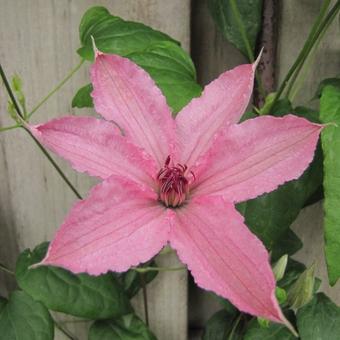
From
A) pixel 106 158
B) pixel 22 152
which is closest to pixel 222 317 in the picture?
pixel 22 152

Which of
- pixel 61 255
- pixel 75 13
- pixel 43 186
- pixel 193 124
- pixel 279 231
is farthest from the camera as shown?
pixel 43 186

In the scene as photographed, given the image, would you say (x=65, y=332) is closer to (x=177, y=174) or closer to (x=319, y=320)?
(x=319, y=320)

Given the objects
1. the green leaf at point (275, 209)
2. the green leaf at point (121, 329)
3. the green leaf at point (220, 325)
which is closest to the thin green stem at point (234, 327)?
the green leaf at point (220, 325)

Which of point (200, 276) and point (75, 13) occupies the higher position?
point (75, 13)

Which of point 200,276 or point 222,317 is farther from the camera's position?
point 222,317

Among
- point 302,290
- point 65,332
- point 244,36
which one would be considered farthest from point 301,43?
point 65,332

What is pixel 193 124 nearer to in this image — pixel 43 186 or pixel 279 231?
pixel 279 231

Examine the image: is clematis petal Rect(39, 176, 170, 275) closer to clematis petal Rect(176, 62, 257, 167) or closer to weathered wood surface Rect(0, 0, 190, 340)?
clematis petal Rect(176, 62, 257, 167)
